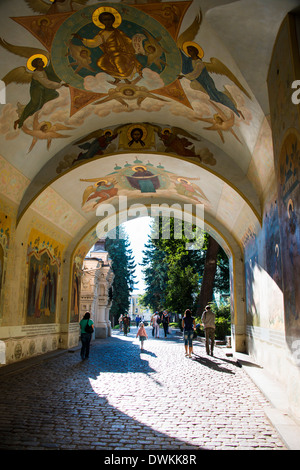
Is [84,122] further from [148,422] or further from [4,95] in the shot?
[148,422]

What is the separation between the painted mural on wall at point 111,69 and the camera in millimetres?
7453

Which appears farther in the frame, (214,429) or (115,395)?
(115,395)

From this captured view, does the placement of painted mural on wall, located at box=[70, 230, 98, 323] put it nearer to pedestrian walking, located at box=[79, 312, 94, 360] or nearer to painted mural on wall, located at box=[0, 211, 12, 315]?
pedestrian walking, located at box=[79, 312, 94, 360]

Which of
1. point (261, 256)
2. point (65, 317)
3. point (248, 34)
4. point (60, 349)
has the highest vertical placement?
point (248, 34)

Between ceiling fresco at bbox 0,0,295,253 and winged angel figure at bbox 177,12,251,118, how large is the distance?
1.2 inches

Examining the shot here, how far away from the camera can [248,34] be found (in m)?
6.48

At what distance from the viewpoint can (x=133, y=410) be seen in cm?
608

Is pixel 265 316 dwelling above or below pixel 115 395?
above

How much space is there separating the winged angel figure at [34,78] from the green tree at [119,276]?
3084 centimetres

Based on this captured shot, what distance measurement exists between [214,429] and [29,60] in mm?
7997

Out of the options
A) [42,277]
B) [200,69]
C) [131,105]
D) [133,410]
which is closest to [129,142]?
[131,105]

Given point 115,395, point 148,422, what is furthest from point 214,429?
point 115,395
